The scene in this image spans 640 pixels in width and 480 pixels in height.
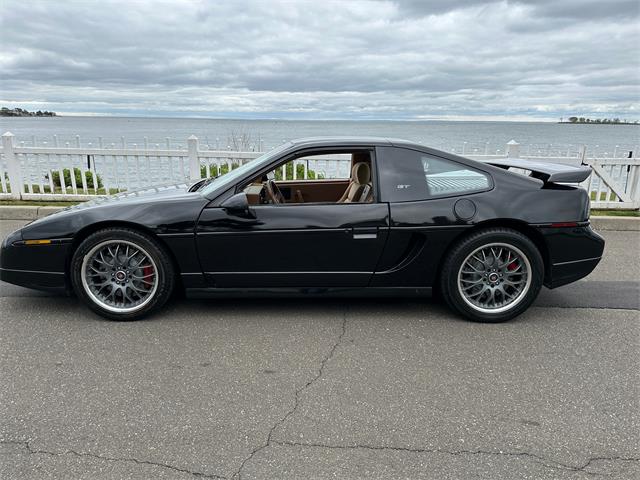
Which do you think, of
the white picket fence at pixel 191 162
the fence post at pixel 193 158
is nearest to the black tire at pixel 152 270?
the white picket fence at pixel 191 162

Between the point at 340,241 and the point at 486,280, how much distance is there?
4.02ft

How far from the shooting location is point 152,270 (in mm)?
3729

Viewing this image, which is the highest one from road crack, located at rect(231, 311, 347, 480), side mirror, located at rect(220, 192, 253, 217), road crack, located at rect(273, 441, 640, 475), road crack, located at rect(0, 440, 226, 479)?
side mirror, located at rect(220, 192, 253, 217)

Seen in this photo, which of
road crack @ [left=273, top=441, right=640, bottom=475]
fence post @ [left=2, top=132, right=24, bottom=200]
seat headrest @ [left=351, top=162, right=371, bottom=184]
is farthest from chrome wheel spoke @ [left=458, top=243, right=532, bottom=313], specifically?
fence post @ [left=2, top=132, right=24, bottom=200]

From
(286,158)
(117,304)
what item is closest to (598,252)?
(286,158)

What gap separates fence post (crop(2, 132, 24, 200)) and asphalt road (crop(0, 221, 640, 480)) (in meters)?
5.19

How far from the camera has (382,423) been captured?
2.50m

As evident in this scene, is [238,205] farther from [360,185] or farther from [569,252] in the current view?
[569,252]

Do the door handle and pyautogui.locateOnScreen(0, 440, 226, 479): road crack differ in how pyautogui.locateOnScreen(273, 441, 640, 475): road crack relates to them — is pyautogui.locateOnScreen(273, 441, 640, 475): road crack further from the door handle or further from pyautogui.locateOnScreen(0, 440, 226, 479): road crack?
the door handle

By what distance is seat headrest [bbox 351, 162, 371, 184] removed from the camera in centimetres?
401

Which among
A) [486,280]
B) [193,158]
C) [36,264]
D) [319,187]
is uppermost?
[193,158]

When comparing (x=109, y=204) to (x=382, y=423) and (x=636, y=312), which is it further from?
(x=636, y=312)

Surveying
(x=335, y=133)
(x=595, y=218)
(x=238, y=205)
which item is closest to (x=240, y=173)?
(x=238, y=205)

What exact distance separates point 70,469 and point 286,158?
8.24ft
